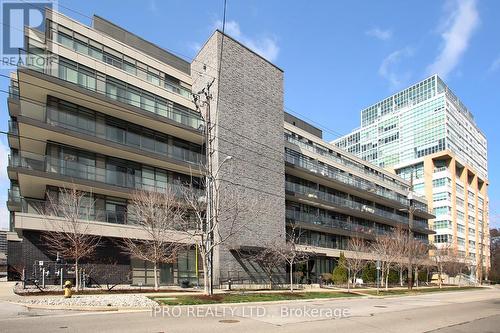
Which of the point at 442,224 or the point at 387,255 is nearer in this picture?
the point at 387,255

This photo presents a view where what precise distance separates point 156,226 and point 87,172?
22.1ft

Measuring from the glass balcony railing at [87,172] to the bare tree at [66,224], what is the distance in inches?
56.2

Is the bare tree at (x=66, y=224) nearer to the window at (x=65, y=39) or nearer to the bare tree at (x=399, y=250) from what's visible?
the window at (x=65, y=39)

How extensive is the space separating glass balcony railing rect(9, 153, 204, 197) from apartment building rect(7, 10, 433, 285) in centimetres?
8

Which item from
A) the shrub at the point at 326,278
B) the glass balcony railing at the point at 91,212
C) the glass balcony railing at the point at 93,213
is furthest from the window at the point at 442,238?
the glass balcony railing at the point at 93,213

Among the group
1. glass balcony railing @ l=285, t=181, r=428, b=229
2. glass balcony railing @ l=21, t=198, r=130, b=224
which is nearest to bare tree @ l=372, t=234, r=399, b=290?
glass balcony railing @ l=285, t=181, r=428, b=229

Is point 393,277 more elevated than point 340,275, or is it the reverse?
point 340,275

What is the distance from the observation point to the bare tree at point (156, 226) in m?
29.2

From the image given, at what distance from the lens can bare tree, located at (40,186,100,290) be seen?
1065 inches

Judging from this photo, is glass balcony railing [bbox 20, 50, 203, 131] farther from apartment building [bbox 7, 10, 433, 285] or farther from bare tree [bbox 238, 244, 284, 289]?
bare tree [bbox 238, 244, 284, 289]

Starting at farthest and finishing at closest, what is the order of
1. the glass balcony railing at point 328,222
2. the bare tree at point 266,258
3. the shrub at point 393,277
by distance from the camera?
the shrub at point 393,277 → the glass balcony railing at point 328,222 → the bare tree at point 266,258

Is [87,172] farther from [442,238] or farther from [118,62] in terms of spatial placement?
[442,238]

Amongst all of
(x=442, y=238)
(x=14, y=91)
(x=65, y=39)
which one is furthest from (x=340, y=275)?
(x=442, y=238)

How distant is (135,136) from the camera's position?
117 feet
